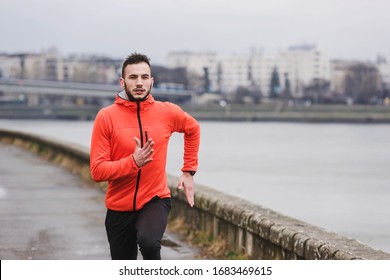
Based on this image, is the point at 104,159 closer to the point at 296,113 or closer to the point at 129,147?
the point at 129,147

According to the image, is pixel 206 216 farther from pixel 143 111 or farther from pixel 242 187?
pixel 242 187

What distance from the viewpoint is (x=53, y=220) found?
9273mm

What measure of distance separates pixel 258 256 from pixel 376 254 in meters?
1.74

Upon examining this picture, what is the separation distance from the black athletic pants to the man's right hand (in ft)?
1.11

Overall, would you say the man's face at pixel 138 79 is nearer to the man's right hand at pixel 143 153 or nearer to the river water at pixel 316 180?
the man's right hand at pixel 143 153

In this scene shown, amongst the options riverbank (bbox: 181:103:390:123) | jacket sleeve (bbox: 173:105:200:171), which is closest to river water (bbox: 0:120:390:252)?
jacket sleeve (bbox: 173:105:200:171)

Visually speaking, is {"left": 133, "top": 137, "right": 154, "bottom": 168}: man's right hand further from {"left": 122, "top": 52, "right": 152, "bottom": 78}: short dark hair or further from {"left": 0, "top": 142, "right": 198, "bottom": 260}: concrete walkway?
{"left": 0, "top": 142, "right": 198, "bottom": 260}: concrete walkway

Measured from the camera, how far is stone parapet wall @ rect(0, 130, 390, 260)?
5199 millimetres

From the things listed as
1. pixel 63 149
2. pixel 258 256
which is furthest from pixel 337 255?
pixel 63 149

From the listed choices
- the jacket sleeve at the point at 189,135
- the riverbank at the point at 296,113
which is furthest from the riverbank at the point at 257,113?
the jacket sleeve at the point at 189,135

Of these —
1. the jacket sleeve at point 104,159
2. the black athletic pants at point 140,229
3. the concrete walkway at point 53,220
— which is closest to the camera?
the jacket sleeve at point 104,159

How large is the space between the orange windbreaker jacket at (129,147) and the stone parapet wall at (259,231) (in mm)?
1086

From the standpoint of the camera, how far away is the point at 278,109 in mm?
131750

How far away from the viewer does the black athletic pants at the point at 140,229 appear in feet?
13.9
